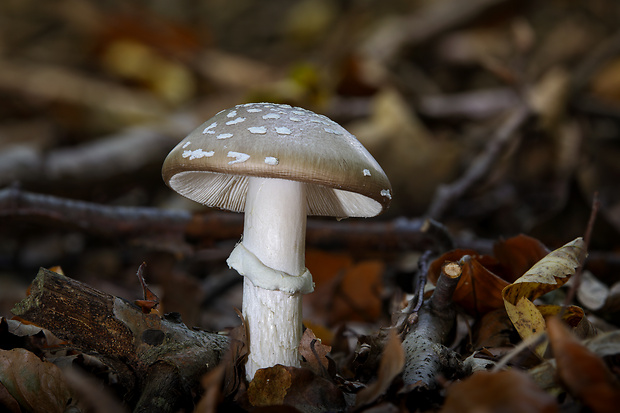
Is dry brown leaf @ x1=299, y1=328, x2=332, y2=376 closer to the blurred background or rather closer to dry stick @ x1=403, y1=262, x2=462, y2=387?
dry stick @ x1=403, y1=262, x2=462, y2=387

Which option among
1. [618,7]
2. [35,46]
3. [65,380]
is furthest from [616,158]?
[35,46]

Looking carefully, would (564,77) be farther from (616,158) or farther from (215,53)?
(215,53)

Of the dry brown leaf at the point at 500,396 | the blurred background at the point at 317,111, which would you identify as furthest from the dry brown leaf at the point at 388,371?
the blurred background at the point at 317,111

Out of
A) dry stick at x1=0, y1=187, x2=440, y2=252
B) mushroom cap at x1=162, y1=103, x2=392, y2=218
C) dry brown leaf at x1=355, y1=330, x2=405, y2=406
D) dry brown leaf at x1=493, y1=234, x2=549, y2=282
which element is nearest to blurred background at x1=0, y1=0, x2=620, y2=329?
dry stick at x1=0, y1=187, x2=440, y2=252

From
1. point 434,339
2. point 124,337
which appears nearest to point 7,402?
point 124,337

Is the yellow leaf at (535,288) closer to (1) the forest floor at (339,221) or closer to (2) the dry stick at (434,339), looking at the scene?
(1) the forest floor at (339,221)

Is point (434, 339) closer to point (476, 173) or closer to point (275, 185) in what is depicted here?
point (275, 185)
